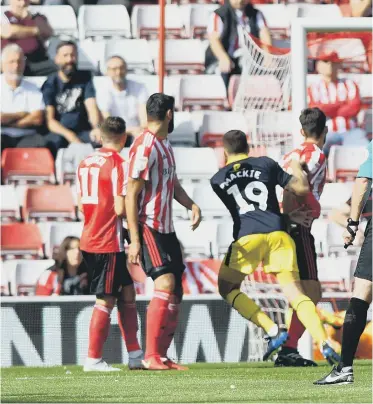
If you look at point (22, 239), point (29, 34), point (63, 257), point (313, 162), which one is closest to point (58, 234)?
point (22, 239)

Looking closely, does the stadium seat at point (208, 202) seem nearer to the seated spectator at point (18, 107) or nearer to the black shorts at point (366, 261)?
the seated spectator at point (18, 107)

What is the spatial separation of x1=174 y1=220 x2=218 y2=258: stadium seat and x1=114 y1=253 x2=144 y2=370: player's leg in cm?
326

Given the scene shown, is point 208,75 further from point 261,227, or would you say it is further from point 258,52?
point 261,227

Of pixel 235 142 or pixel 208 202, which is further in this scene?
pixel 208 202

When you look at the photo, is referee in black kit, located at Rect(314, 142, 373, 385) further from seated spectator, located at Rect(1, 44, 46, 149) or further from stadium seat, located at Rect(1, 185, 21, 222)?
seated spectator, located at Rect(1, 44, 46, 149)

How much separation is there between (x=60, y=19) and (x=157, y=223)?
614 centimetres

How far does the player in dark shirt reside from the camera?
Answer: 8258mm

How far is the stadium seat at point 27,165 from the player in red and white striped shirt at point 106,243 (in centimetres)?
357

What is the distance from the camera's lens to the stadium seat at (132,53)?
533 inches

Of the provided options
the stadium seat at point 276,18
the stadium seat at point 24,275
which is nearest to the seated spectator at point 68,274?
the stadium seat at point 24,275

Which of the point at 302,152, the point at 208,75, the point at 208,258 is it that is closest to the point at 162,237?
the point at 302,152

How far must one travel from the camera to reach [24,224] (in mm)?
11695

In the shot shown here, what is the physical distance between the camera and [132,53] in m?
13.6

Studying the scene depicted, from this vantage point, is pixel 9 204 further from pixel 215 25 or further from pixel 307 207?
pixel 307 207
